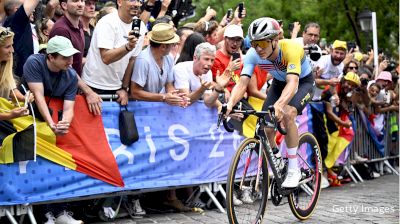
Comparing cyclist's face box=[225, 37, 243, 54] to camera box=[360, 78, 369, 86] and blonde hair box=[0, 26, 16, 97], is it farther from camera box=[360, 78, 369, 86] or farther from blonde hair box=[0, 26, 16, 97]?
camera box=[360, 78, 369, 86]

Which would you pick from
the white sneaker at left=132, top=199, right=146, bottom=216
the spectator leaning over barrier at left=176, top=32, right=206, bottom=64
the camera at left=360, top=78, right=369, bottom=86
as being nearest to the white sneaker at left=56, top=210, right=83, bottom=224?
the white sneaker at left=132, top=199, right=146, bottom=216

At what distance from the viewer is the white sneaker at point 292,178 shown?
7993 mm

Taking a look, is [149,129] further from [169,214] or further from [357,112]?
[357,112]

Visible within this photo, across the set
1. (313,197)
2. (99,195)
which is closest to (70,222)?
(99,195)

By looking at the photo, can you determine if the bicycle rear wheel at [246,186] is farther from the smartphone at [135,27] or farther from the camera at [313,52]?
the camera at [313,52]

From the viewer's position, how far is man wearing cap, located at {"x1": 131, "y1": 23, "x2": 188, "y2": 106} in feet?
28.6

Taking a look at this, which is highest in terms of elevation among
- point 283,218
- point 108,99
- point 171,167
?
point 108,99

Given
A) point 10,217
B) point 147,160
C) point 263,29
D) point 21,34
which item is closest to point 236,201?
point 263,29

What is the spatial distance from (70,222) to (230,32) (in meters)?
3.60

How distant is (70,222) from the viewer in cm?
772

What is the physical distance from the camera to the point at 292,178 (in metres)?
8.08

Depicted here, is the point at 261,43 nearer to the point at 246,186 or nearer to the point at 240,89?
the point at 240,89

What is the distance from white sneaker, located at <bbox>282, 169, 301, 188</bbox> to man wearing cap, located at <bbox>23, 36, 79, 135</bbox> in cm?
242

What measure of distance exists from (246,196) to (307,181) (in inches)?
59.4
